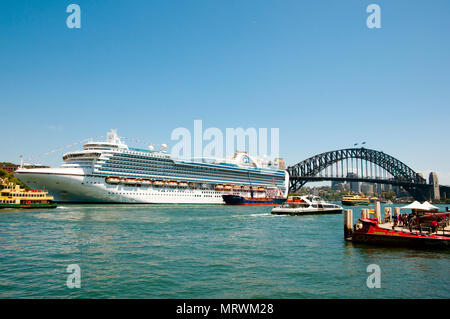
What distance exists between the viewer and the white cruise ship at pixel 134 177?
195 feet

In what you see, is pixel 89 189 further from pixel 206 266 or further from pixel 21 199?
pixel 206 266

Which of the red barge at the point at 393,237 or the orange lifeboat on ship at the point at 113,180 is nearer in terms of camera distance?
the red barge at the point at 393,237

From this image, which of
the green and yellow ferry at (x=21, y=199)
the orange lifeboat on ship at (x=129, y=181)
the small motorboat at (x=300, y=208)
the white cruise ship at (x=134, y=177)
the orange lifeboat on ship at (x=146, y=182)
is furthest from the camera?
the orange lifeboat on ship at (x=146, y=182)

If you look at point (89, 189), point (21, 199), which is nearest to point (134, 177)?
point (89, 189)

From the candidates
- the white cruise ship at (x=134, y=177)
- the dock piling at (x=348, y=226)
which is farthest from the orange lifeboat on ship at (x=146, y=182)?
the dock piling at (x=348, y=226)

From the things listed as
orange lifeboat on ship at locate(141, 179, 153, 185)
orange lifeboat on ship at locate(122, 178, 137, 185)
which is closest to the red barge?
orange lifeboat on ship at locate(122, 178, 137, 185)

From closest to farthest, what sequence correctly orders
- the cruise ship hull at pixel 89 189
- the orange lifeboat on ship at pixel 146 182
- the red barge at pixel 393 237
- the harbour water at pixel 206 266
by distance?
the harbour water at pixel 206 266 → the red barge at pixel 393 237 → the cruise ship hull at pixel 89 189 → the orange lifeboat on ship at pixel 146 182

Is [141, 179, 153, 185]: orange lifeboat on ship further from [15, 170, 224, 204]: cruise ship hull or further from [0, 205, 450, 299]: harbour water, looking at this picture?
[0, 205, 450, 299]: harbour water

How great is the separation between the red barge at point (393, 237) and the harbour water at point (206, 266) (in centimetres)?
73

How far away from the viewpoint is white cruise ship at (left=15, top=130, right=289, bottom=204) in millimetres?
59466

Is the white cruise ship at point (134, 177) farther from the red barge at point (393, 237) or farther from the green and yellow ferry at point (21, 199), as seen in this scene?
the red barge at point (393, 237)

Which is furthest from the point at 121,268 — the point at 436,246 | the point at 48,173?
the point at 48,173

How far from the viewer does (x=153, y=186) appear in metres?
71.6
